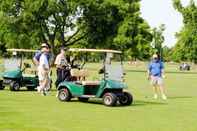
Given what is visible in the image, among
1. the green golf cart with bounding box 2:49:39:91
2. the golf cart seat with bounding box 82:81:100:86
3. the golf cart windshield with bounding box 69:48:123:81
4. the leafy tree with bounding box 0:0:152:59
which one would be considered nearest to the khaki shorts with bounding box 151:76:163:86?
the golf cart windshield with bounding box 69:48:123:81

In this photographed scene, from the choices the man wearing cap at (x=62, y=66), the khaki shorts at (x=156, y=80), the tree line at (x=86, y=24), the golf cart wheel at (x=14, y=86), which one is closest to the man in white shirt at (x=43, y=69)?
the man wearing cap at (x=62, y=66)

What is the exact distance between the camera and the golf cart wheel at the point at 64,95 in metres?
19.8

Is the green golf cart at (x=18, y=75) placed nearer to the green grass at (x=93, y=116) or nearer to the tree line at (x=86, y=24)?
the green grass at (x=93, y=116)

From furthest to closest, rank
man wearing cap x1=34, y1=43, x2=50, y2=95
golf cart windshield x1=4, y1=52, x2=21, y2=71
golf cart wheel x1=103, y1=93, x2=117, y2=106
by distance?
golf cart windshield x1=4, y1=52, x2=21, y2=71, man wearing cap x1=34, y1=43, x2=50, y2=95, golf cart wheel x1=103, y1=93, x2=117, y2=106

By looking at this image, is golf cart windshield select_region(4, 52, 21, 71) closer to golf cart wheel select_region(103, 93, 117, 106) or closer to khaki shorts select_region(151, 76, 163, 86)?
khaki shorts select_region(151, 76, 163, 86)

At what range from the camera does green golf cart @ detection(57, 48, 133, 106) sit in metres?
18.7

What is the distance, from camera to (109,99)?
18469 mm

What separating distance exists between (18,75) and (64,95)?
6.32 metres

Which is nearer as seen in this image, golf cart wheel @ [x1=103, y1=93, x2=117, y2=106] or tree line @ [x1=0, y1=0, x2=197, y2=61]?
golf cart wheel @ [x1=103, y1=93, x2=117, y2=106]

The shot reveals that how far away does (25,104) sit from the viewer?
18.4 m

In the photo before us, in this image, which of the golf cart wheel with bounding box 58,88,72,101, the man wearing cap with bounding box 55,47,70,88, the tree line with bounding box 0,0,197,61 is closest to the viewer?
the golf cart wheel with bounding box 58,88,72,101

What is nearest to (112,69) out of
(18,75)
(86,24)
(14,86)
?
(14,86)

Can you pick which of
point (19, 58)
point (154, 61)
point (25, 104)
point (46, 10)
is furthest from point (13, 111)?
point (46, 10)

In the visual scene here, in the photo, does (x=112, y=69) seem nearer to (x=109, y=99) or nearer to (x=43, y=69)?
(x=109, y=99)
